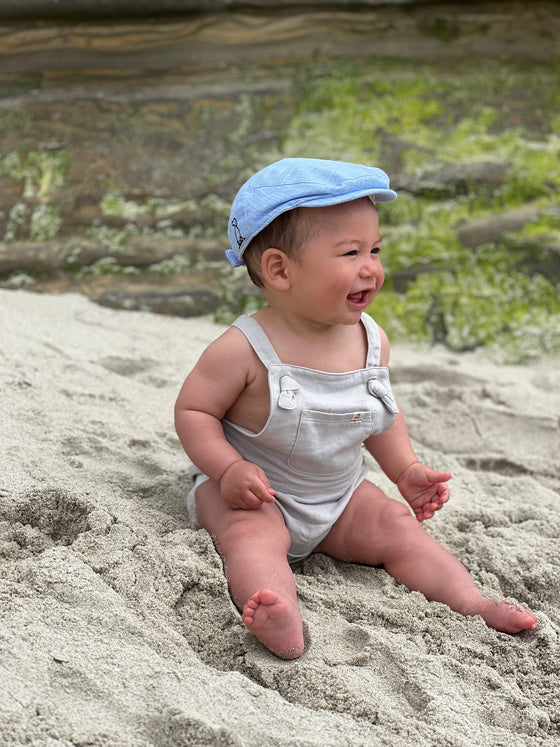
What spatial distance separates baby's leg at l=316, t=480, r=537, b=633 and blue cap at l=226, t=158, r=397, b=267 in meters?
0.72

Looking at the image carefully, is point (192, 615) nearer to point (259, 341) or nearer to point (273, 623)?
point (273, 623)

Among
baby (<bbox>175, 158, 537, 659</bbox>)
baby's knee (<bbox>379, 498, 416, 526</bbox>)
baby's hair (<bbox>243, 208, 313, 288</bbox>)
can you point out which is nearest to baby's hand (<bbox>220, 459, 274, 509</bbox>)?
baby (<bbox>175, 158, 537, 659</bbox>)

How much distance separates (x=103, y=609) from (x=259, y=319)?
0.78 metres

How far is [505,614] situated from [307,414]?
60 centimetres

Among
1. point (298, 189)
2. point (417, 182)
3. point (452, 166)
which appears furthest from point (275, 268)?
point (452, 166)

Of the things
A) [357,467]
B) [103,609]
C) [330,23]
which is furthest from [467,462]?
[330,23]

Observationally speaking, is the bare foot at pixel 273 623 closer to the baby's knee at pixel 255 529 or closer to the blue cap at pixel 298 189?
the baby's knee at pixel 255 529

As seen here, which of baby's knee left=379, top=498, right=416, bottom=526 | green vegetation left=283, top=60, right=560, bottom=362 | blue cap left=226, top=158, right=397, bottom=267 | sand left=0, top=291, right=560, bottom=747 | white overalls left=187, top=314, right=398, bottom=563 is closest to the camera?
sand left=0, top=291, right=560, bottom=747

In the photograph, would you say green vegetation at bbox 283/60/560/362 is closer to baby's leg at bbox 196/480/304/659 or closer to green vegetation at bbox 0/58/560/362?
green vegetation at bbox 0/58/560/362

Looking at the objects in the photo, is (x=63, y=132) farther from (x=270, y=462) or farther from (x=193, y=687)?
(x=193, y=687)

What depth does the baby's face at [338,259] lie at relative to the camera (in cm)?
177

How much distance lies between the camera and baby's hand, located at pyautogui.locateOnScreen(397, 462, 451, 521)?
6.26 feet

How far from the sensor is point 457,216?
3.80 metres

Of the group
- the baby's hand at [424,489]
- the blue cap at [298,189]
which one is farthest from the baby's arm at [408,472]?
the blue cap at [298,189]
